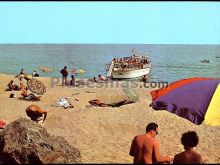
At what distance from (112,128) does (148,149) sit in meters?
8.45

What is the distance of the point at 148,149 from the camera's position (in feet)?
22.7

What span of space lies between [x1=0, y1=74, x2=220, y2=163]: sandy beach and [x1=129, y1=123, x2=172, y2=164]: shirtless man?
10.8ft

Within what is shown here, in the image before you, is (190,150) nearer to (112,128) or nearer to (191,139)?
(191,139)

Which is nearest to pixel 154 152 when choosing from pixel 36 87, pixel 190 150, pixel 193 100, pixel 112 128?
pixel 190 150

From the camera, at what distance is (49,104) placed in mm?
20875

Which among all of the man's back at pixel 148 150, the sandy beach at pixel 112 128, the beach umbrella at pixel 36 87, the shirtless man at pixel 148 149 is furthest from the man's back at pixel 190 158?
the beach umbrella at pixel 36 87

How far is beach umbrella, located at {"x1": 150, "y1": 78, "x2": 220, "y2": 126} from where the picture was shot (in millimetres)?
8181

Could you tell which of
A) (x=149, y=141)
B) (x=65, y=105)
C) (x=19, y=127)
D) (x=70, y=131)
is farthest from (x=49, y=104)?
(x=149, y=141)

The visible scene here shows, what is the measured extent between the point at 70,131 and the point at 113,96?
9.63m

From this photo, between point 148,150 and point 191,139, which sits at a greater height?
point 191,139

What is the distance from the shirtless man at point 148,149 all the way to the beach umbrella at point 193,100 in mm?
1387

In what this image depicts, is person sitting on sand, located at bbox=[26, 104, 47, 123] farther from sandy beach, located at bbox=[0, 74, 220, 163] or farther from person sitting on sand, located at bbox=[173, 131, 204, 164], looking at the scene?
person sitting on sand, located at bbox=[173, 131, 204, 164]

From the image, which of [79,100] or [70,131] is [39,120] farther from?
[79,100]

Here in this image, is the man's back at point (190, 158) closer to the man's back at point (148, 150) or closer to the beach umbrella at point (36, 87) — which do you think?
the man's back at point (148, 150)
